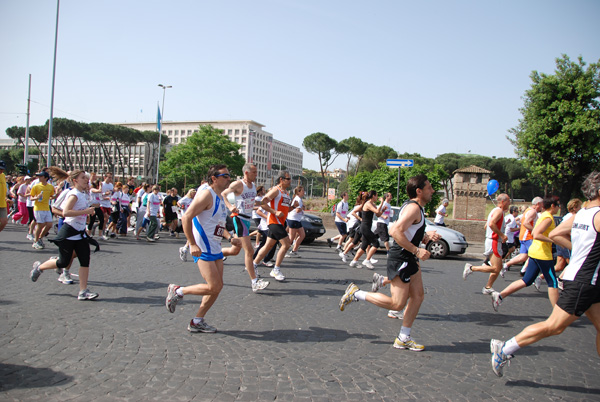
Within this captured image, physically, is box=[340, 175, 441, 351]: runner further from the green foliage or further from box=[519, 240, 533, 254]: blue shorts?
the green foliage

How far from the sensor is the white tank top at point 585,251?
3.19 m

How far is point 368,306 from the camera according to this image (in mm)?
5988

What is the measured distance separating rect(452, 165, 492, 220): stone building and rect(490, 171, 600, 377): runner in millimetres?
38112

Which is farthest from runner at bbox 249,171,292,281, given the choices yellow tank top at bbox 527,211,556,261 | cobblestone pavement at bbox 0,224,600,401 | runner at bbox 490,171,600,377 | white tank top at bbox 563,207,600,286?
white tank top at bbox 563,207,600,286

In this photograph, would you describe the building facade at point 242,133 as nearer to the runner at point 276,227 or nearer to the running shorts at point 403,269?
the runner at point 276,227

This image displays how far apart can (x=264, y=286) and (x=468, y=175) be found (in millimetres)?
43117

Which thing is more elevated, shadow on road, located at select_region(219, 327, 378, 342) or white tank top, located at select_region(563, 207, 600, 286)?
white tank top, located at select_region(563, 207, 600, 286)

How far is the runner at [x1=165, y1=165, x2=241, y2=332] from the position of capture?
174 inches

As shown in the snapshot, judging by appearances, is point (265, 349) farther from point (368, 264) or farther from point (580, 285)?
point (368, 264)

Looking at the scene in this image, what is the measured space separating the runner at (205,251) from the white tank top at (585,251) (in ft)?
10.3

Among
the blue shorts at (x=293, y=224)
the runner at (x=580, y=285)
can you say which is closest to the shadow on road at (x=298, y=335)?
the runner at (x=580, y=285)

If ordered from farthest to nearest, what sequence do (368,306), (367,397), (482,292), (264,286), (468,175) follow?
(468,175), (482,292), (264,286), (368,306), (367,397)

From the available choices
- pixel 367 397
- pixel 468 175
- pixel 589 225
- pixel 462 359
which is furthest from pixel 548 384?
pixel 468 175

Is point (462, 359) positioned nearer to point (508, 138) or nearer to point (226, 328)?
point (226, 328)
